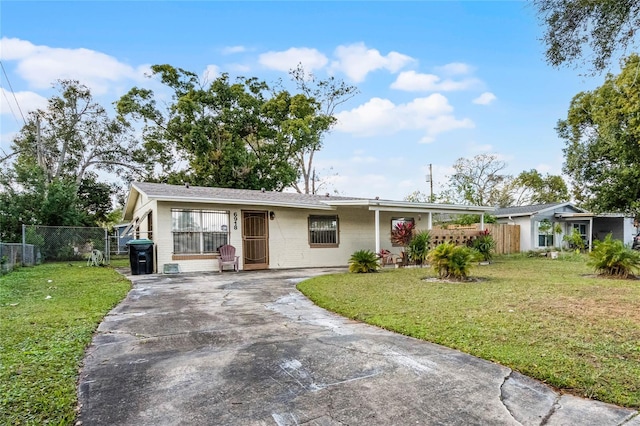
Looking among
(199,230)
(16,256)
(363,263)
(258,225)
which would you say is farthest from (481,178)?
(16,256)

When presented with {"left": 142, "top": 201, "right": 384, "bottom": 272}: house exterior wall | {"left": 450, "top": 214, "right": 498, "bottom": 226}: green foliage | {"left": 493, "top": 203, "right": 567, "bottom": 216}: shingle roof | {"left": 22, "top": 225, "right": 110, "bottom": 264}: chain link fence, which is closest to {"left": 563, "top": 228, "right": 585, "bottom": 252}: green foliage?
{"left": 493, "top": 203, "right": 567, "bottom": 216}: shingle roof

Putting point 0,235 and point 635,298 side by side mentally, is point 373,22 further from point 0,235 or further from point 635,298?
point 0,235

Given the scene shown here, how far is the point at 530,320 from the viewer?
4.63 meters

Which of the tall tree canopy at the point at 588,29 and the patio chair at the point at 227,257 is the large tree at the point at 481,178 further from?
the tall tree canopy at the point at 588,29

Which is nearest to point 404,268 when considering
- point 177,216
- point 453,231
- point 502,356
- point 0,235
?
point 453,231

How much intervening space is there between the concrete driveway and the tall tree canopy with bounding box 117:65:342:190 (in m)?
18.6

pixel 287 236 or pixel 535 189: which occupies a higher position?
pixel 535 189

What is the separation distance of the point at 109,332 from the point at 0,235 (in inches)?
598

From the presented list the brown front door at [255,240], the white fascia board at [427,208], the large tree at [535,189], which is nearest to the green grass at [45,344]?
the brown front door at [255,240]

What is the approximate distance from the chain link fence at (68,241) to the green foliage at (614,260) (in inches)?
648

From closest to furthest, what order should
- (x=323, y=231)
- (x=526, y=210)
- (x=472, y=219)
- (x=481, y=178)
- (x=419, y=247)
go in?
(x=419, y=247)
(x=323, y=231)
(x=472, y=219)
(x=526, y=210)
(x=481, y=178)

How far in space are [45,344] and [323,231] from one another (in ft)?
36.2

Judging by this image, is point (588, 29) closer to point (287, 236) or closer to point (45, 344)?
point (45, 344)

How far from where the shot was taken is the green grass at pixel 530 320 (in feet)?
9.71
